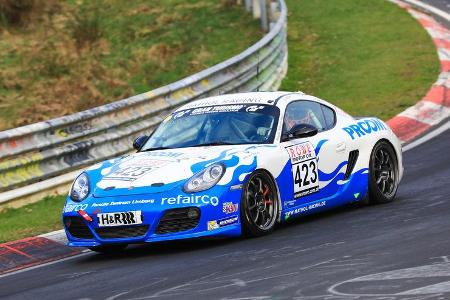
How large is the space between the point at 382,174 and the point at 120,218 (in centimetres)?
346

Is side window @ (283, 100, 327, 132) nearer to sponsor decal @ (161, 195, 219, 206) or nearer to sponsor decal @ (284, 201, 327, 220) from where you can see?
sponsor decal @ (284, 201, 327, 220)

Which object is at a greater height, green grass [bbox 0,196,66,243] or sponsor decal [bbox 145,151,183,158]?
sponsor decal [bbox 145,151,183,158]

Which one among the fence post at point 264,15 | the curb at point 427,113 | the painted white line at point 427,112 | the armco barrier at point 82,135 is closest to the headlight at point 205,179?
the armco barrier at point 82,135

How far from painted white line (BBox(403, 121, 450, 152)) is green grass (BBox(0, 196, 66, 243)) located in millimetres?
4831

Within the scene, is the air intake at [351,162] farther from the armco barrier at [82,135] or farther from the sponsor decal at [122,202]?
the armco barrier at [82,135]

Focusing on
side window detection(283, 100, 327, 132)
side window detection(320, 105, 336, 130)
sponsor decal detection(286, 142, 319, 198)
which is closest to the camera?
sponsor decal detection(286, 142, 319, 198)

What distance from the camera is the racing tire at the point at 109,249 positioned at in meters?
10.0

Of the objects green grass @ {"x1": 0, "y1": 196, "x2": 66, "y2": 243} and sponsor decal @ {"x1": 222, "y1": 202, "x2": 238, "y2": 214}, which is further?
green grass @ {"x1": 0, "y1": 196, "x2": 66, "y2": 243}

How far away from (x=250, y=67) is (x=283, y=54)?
2.65 meters

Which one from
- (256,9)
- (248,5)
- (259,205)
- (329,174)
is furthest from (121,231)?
(248,5)

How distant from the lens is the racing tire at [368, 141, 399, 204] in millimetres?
11641

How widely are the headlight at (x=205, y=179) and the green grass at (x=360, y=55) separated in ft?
25.4

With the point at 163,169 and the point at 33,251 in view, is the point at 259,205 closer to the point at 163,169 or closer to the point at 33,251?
the point at 163,169

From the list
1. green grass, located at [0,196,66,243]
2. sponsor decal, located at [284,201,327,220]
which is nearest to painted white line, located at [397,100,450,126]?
green grass, located at [0,196,66,243]
